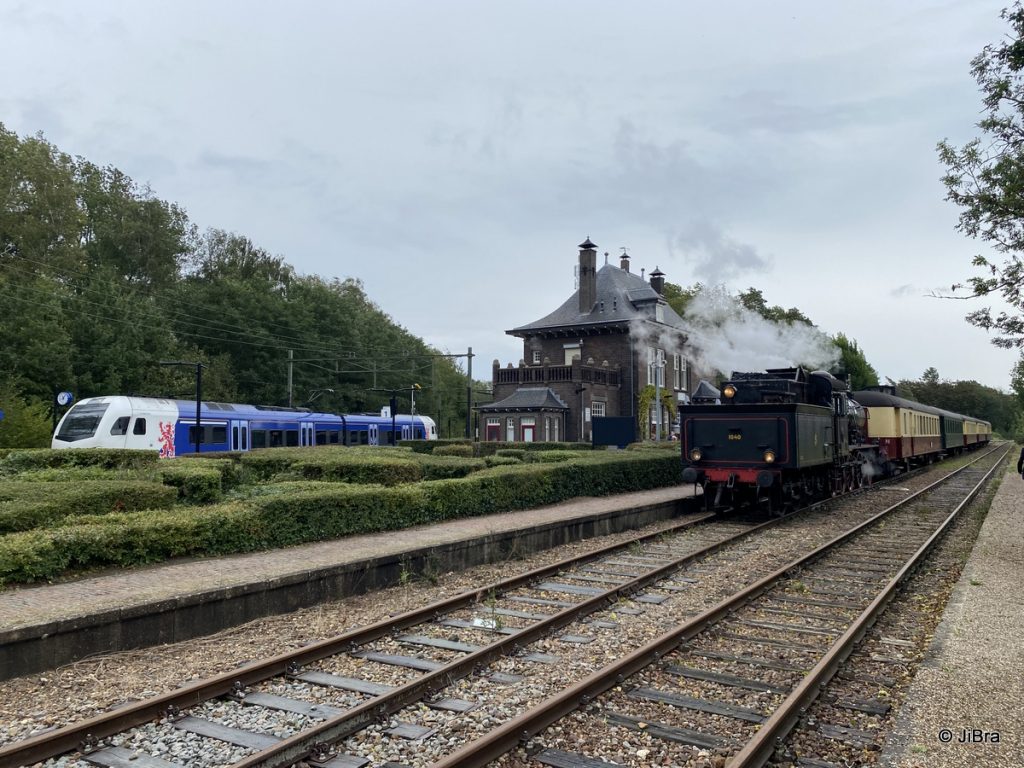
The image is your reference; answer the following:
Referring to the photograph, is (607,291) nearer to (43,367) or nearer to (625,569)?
(43,367)

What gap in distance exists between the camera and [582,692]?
5.40 m

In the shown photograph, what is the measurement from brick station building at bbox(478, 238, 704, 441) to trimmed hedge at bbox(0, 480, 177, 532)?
31235mm

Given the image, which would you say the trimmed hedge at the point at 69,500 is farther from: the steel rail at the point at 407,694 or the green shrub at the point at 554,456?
the green shrub at the point at 554,456

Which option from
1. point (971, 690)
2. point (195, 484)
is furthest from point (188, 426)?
point (971, 690)

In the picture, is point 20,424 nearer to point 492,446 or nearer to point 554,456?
point 492,446

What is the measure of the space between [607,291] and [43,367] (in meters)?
31.2

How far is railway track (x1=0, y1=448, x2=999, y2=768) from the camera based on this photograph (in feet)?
14.9

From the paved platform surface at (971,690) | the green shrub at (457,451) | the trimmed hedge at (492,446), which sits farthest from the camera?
the trimmed hedge at (492,446)

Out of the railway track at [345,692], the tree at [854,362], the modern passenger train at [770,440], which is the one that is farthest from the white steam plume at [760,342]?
the tree at [854,362]

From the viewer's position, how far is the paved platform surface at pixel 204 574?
22.2 ft

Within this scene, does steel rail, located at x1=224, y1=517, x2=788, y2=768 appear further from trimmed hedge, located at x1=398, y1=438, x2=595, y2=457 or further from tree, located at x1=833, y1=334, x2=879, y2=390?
tree, located at x1=833, y1=334, x2=879, y2=390

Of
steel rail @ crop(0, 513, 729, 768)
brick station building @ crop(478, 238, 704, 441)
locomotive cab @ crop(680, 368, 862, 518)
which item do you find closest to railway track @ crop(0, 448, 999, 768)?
steel rail @ crop(0, 513, 729, 768)

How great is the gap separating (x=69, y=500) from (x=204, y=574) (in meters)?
2.59

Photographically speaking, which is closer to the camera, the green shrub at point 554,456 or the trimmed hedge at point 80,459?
the trimmed hedge at point 80,459
